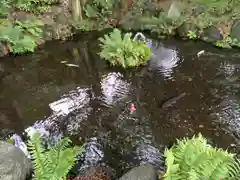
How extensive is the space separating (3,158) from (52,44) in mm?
7831

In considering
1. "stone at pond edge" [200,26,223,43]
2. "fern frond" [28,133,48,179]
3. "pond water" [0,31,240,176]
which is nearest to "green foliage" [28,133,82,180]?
"fern frond" [28,133,48,179]

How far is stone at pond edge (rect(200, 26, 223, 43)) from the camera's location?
11.1 meters

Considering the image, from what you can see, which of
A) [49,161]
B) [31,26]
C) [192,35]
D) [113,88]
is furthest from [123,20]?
[49,161]

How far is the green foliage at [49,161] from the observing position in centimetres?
409

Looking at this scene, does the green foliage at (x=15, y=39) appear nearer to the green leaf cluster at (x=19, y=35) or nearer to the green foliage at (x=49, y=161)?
the green leaf cluster at (x=19, y=35)

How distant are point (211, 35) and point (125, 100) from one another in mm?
5205

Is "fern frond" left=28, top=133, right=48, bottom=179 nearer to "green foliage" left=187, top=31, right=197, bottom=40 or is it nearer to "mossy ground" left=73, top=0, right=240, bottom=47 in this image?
"mossy ground" left=73, top=0, right=240, bottom=47

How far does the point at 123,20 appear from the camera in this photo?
1305 centimetres

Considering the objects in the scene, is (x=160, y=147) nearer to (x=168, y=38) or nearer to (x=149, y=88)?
(x=149, y=88)

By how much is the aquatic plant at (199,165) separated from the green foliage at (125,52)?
17.2ft

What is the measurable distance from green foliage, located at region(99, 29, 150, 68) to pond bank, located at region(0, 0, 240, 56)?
2.74m

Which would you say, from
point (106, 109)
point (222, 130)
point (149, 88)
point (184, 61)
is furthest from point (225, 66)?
point (106, 109)

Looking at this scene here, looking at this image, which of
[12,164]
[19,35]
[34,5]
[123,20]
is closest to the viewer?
[12,164]

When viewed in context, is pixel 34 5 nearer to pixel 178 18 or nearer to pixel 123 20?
pixel 123 20
